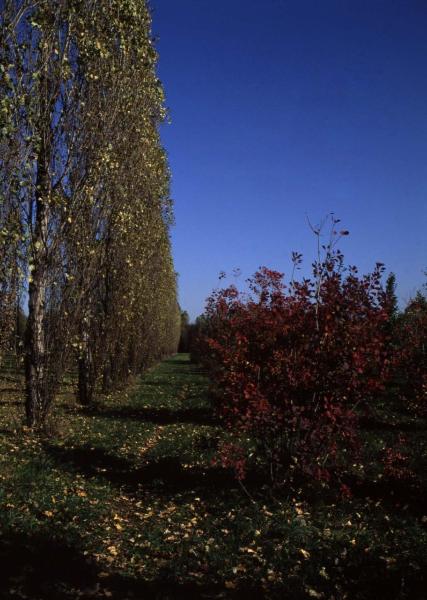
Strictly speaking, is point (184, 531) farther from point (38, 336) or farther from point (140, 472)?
point (38, 336)

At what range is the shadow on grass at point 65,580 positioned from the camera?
4.47 meters

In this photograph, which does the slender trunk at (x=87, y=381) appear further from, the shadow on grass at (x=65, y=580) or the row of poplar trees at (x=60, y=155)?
the shadow on grass at (x=65, y=580)

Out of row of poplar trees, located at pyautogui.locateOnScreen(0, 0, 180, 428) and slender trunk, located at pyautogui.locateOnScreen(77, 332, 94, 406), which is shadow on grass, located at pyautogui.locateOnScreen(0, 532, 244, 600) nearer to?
row of poplar trees, located at pyautogui.locateOnScreen(0, 0, 180, 428)

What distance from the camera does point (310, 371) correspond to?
6.95 m

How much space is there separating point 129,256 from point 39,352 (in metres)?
8.07

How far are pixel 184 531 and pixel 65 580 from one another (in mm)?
1936

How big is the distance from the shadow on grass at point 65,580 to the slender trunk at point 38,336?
6006 millimetres

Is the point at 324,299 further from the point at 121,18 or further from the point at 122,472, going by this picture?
the point at 121,18

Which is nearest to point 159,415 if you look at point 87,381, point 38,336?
point 87,381

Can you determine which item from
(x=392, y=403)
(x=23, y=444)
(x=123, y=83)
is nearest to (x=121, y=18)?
(x=123, y=83)

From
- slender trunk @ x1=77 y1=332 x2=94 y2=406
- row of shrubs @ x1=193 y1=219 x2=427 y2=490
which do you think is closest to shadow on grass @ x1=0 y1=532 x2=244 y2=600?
row of shrubs @ x1=193 y1=219 x2=427 y2=490

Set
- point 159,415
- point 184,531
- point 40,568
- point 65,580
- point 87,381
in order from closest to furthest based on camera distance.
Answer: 1. point 65,580
2. point 40,568
3. point 184,531
4. point 159,415
5. point 87,381

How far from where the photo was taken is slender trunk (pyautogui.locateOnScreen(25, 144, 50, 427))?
10.8 metres

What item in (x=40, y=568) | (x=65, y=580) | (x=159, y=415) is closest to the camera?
(x=65, y=580)
